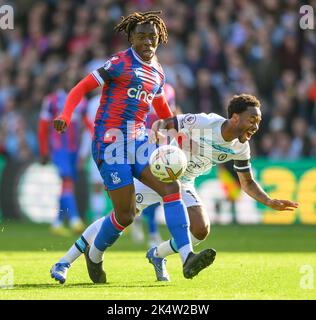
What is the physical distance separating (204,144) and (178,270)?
1.47 metres

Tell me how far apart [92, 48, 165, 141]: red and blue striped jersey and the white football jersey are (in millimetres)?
583

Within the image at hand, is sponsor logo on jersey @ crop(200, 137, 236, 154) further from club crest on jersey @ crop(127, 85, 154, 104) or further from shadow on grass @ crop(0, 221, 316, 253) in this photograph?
shadow on grass @ crop(0, 221, 316, 253)

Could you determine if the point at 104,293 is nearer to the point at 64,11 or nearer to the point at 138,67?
the point at 138,67

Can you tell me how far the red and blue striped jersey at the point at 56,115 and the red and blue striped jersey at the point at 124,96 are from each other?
6.04m

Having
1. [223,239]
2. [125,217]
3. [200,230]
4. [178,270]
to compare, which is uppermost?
[125,217]

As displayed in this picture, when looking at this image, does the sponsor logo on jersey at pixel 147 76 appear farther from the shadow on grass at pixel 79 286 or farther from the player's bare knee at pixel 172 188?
the shadow on grass at pixel 79 286

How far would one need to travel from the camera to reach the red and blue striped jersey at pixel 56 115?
47.2 feet

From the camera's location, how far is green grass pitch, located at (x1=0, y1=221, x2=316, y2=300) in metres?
7.62

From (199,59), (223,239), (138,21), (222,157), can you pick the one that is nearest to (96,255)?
(222,157)

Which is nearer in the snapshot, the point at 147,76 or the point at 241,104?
the point at 147,76

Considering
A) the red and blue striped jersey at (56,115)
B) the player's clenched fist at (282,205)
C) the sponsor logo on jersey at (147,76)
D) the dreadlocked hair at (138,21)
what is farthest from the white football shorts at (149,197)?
the red and blue striped jersey at (56,115)

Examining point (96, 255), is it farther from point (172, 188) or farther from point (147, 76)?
point (147, 76)

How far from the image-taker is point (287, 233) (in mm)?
14836

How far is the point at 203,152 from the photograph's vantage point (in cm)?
892
